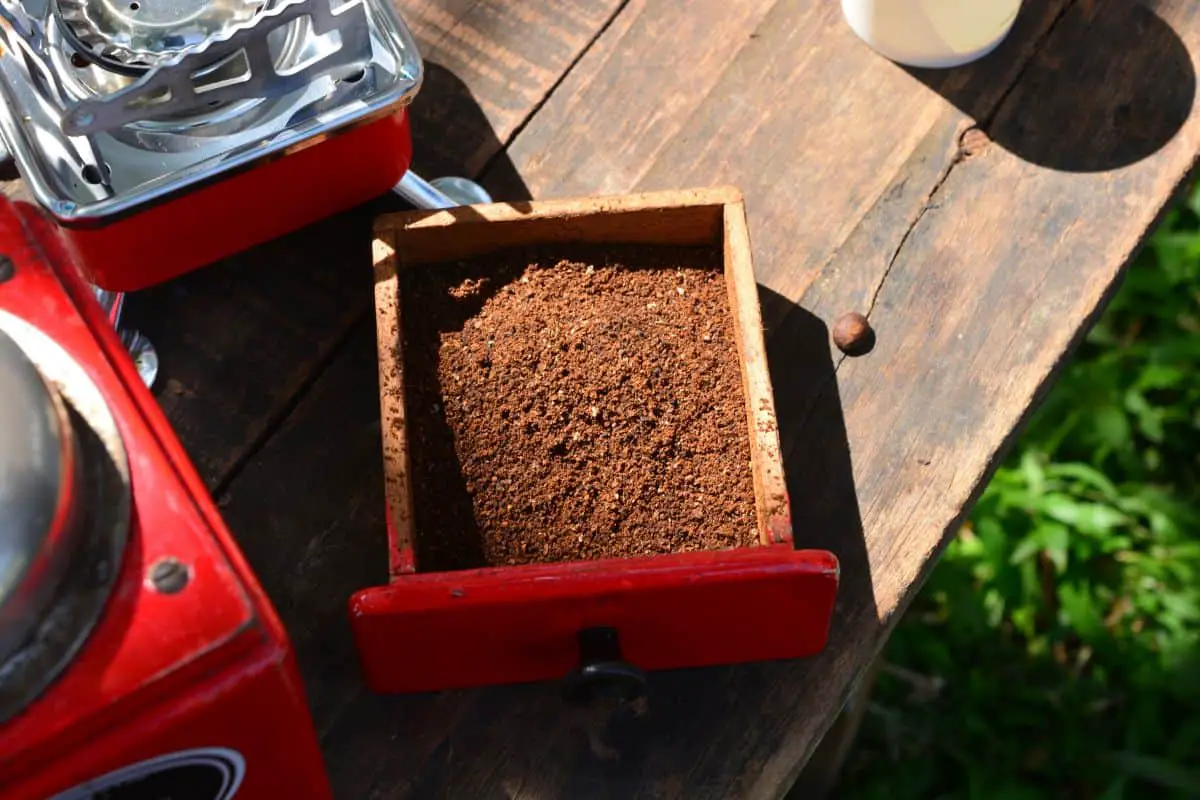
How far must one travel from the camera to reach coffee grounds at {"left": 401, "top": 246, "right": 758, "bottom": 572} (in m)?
1.09

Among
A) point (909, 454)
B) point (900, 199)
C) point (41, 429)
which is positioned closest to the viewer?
point (41, 429)

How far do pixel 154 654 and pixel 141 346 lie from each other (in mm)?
515

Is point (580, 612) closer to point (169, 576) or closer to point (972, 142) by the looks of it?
point (169, 576)

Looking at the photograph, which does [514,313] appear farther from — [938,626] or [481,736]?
[938,626]

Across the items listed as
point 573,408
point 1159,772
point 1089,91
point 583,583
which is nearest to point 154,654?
point 583,583

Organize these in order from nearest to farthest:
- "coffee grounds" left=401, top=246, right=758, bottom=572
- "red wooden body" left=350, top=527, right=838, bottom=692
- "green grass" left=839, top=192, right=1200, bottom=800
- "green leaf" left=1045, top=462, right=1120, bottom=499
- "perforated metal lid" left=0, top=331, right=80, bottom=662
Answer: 1. "perforated metal lid" left=0, top=331, right=80, bottom=662
2. "red wooden body" left=350, top=527, right=838, bottom=692
3. "coffee grounds" left=401, top=246, right=758, bottom=572
4. "green grass" left=839, top=192, right=1200, bottom=800
5. "green leaf" left=1045, top=462, right=1120, bottom=499

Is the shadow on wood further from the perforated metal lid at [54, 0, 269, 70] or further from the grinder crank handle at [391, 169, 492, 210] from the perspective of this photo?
the perforated metal lid at [54, 0, 269, 70]

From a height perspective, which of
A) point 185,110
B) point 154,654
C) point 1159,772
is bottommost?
point 1159,772

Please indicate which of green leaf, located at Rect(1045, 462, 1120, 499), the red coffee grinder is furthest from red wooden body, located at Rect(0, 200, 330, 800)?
green leaf, located at Rect(1045, 462, 1120, 499)

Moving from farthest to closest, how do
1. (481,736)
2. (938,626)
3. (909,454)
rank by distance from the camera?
(938,626) → (909,454) → (481,736)

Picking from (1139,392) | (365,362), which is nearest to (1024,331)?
(365,362)

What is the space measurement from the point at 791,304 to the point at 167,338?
58cm

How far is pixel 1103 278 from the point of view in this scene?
127cm

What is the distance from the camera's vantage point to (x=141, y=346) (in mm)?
1237
